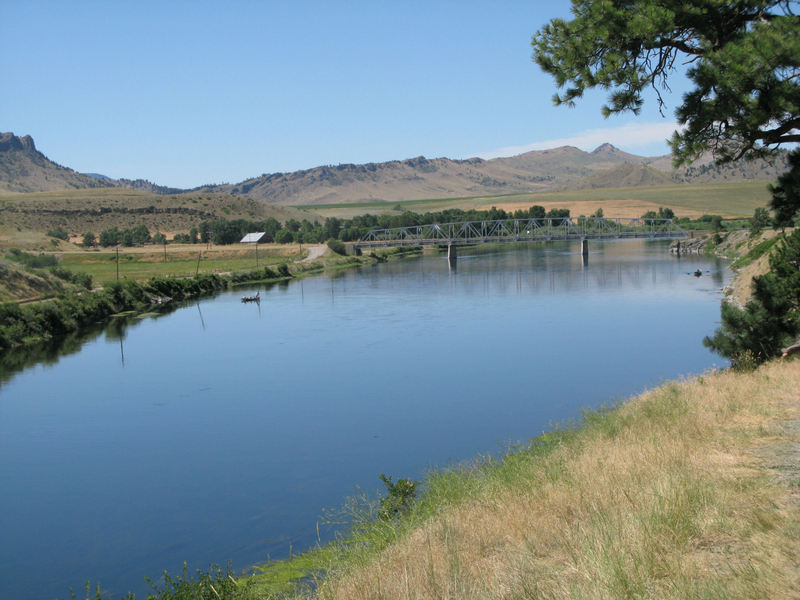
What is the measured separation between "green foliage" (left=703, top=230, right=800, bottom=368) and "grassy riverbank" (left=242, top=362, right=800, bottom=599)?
2.75 m

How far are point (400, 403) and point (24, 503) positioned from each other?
8.97 m

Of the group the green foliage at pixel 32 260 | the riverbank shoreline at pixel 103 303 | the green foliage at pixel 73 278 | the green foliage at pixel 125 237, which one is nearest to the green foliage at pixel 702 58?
the riverbank shoreline at pixel 103 303

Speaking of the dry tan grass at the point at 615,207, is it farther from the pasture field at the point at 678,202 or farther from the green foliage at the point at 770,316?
the green foliage at the point at 770,316

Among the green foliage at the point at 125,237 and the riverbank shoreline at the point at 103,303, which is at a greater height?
the green foliage at the point at 125,237

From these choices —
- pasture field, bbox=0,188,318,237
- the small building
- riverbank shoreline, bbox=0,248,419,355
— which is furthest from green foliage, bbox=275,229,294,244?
riverbank shoreline, bbox=0,248,419,355

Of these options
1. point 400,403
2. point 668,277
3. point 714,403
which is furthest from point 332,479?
point 668,277

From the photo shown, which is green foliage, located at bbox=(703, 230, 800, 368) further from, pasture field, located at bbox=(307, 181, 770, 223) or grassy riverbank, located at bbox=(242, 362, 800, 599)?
pasture field, located at bbox=(307, 181, 770, 223)

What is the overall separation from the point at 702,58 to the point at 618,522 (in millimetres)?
6663

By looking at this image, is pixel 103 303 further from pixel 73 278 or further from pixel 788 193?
pixel 788 193

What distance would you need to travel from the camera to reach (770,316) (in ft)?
46.0

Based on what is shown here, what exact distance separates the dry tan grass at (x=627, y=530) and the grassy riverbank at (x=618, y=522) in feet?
0.05

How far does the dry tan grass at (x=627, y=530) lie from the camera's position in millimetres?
4543

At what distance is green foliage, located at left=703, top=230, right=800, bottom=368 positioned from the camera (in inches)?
537

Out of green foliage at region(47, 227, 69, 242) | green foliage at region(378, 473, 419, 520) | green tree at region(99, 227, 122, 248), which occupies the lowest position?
green foliage at region(378, 473, 419, 520)
